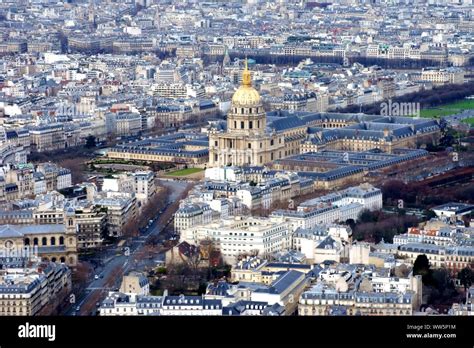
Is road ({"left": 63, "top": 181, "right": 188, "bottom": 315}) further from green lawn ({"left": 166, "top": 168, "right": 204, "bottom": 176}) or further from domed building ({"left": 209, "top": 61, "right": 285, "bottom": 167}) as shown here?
domed building ({"left": 209, "top": 61, "right": 285, "bottom": 167})

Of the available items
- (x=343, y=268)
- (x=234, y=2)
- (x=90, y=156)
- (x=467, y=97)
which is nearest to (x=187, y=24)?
(x=234, y=2)

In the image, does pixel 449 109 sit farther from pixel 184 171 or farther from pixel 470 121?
pixel 184 171

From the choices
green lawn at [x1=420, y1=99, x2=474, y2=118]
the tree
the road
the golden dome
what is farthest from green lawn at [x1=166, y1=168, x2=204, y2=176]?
green lawn at [x1=420, y1=99, x2=474, y2=118]

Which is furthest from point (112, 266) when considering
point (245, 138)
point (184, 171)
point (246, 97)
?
point (246, 97)

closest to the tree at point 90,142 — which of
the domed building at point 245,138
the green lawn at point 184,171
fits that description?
the domed building at point 245,138

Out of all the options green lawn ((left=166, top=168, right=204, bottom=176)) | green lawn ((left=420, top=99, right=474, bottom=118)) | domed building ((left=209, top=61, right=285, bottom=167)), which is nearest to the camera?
green lawn ((left=166, top=168, right=204, bottom=176))

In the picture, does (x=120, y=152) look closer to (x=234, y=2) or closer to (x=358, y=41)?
(x=358, y=41)
